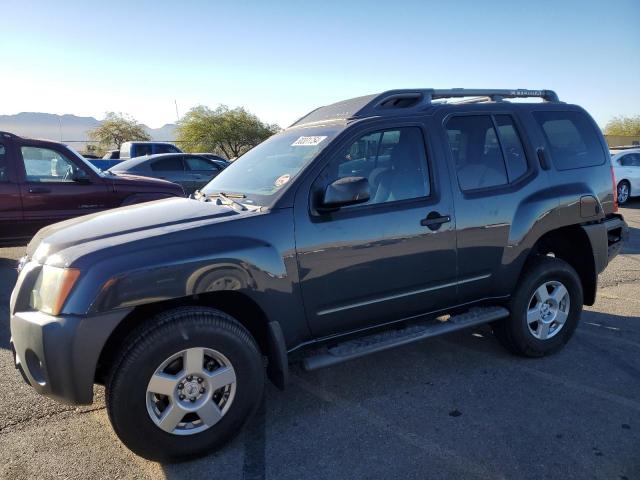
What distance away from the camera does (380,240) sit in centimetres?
315

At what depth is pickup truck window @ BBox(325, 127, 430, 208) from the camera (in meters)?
3.30

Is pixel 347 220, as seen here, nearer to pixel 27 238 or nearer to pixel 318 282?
pixel 318 282

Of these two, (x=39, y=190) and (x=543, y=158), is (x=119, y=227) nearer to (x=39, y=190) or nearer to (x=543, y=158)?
(x=543, y=158)

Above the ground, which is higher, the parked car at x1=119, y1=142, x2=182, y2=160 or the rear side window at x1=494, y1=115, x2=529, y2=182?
the parked car at x1=119, y1=142, x2=182, y2=160

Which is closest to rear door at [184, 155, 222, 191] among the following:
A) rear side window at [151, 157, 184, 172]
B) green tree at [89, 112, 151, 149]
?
rear side window at [151, 157, 184, 172]

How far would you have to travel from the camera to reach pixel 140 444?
8.50 ft

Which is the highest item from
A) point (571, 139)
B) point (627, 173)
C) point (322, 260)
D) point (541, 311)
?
point (571, 139)

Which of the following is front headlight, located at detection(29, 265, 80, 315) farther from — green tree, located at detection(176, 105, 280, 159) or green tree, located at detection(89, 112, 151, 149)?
green tree, located at detection(89, 112, 151, 149)

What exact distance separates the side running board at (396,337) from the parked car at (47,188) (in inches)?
205

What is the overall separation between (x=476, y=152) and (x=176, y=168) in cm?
1068

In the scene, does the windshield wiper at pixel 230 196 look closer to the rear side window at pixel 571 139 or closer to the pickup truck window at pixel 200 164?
the rear side window at pixel 571 139

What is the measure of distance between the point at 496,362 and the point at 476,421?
986mm

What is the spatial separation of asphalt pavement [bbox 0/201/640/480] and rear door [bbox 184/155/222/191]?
9.46 metres

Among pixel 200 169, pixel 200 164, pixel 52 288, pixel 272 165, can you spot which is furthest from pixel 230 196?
pixel 200 164
